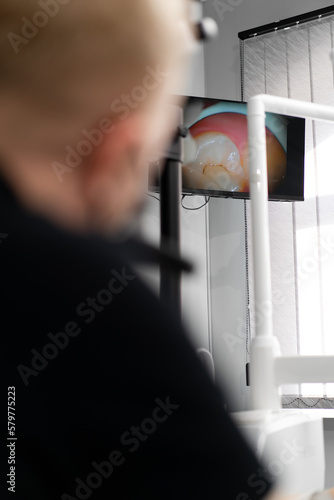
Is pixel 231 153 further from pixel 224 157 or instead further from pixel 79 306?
pixel 79 306

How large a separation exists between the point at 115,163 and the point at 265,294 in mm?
483

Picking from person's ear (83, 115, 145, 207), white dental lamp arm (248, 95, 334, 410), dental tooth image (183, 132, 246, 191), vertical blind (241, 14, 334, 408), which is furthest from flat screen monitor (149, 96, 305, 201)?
person's ear (83, 115, 145, 207)

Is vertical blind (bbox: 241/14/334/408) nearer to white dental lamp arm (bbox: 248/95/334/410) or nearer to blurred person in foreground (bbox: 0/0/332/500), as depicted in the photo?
white dental lamp arm (bbox: 248/95/334/410)

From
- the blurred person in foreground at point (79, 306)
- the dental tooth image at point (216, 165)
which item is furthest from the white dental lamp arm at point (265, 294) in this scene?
the dental tooth image at point (216, 165)

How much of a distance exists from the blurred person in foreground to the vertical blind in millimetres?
2455

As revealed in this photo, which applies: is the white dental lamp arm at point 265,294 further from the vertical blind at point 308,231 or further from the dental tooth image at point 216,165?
the vertical blind at point 308,231

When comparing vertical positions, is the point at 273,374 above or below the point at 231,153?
below

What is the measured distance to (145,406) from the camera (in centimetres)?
34

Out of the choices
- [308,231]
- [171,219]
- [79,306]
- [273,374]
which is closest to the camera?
[79,306]

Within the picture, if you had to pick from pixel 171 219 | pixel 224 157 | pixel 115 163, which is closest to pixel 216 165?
pixel 224 157

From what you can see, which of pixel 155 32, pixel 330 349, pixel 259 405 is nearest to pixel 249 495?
pixel 155 32

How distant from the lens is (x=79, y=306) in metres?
0.34

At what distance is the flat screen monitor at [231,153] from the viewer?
2.67 m

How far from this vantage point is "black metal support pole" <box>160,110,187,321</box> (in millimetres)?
380
